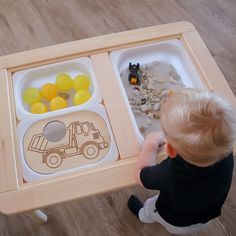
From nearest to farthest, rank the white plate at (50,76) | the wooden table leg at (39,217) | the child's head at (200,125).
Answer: the child's head at (200,125) → the white plate at (50,76) → the wooden table leg at (39,217)

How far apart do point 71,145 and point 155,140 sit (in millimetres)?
211

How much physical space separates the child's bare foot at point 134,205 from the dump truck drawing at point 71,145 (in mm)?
395

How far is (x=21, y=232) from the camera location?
107 centimetres

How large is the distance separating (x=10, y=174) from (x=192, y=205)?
1.34 feet

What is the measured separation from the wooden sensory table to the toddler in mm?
65

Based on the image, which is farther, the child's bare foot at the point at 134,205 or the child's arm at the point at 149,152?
the child's bare foot at the point at 134,205

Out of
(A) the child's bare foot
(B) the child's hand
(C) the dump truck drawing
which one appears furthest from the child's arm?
(A) the child's bare foot

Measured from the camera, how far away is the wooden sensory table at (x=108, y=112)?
694 mm

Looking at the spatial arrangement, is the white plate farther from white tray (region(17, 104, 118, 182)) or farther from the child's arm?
the child's arm

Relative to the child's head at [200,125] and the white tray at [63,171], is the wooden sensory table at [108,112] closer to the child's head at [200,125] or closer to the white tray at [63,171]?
the white tray at [63,171]

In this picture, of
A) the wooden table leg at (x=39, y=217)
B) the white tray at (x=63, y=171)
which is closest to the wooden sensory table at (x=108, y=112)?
the white tray at (x=63, y=171)

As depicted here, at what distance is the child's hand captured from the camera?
2.39ft

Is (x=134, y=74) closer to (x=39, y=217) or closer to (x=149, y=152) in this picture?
(x=149, y=152)

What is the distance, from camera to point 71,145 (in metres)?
0.79
